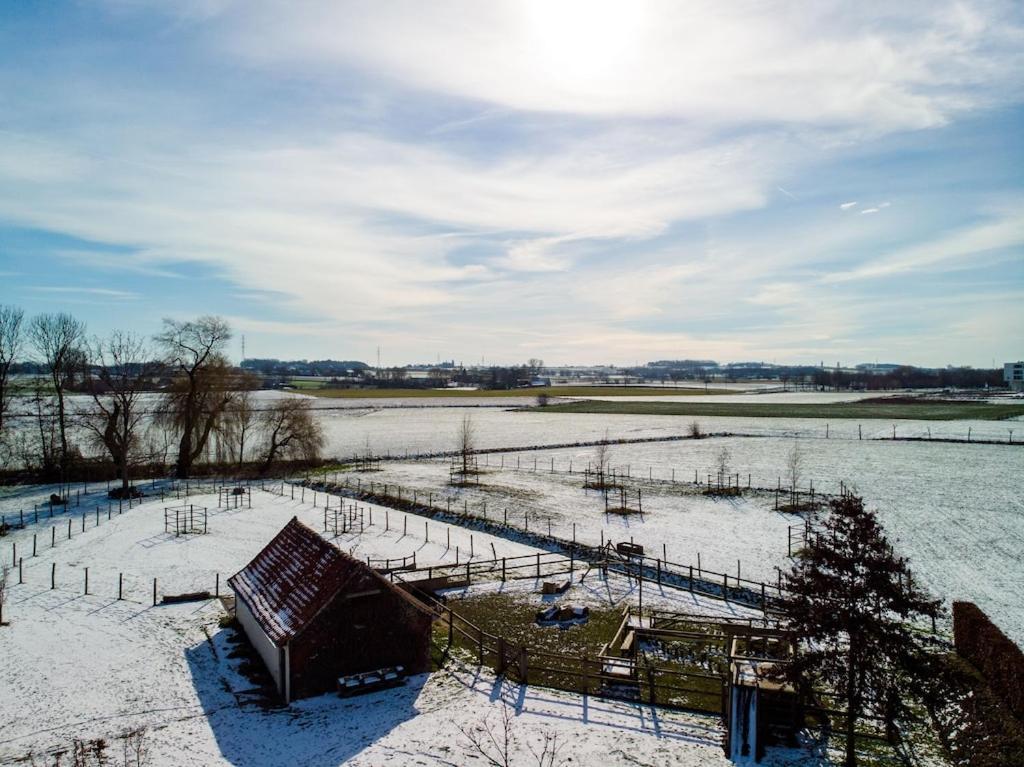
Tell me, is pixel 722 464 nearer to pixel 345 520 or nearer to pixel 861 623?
pixel 345 520

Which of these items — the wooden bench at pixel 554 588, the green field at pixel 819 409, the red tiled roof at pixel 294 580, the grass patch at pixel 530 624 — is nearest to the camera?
the red tiled roof at pixel 294 580

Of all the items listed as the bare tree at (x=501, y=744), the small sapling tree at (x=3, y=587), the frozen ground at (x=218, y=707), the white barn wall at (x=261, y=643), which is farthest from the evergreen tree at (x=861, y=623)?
the small sapling tree at (x=3, y=587)

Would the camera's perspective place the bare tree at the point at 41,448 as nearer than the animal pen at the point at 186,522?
No

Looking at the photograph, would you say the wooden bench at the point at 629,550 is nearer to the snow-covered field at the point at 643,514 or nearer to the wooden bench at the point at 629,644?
the snow-covered field at the point at 643,514

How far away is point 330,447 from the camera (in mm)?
70750

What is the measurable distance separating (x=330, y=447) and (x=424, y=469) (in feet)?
56.5

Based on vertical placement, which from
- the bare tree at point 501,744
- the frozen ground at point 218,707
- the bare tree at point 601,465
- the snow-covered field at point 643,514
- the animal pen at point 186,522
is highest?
the bare tree at point 601,465

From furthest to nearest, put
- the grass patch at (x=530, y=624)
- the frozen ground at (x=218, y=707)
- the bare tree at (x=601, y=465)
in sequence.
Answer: the bare tree at (x=601, y=465) → the grass patch at (x=530, y=624) → the frozen ground at (x=218, y=707)

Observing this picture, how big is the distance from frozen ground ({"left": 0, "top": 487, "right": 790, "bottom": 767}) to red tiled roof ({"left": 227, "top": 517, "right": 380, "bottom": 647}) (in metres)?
1.73

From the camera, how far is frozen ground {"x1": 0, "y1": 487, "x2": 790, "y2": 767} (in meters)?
15.2

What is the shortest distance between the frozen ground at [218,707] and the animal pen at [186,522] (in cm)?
915

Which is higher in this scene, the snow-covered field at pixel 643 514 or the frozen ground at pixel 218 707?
the snow-covered field at pixel 643 514

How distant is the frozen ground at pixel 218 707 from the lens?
15234mm

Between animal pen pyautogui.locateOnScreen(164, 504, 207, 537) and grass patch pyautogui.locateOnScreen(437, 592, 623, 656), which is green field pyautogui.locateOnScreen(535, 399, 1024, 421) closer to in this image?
animal pen pyautogui.locateOnScreen(164, 504, 207, 537)
